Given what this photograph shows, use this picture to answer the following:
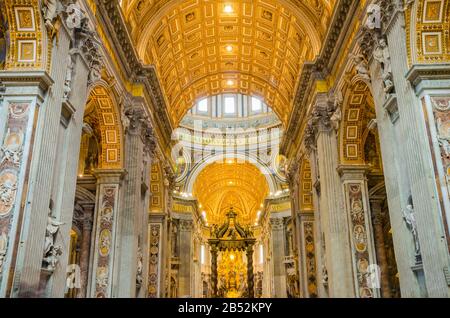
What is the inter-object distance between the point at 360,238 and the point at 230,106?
24.0 metres

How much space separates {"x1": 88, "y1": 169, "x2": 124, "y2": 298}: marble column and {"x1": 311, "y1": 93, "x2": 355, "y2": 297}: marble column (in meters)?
6.00

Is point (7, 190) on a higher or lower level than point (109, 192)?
lower

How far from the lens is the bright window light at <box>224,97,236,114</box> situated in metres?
35.3

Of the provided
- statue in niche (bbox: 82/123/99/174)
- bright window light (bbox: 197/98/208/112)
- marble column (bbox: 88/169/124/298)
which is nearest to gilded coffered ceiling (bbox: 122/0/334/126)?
statue in niche (bbox: 82/123/99/174)

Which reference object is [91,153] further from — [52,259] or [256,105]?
[256,105]

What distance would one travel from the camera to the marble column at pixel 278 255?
31.8 meters

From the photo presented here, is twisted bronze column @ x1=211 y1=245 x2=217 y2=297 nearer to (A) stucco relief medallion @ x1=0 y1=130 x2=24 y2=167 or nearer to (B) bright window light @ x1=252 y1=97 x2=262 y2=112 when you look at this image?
(B) bright window light @ x1=252 y1=97 x2=262 y2=112

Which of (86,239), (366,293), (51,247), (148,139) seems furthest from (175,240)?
(51,247)

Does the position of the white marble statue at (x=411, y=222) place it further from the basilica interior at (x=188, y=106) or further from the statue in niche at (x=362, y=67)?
the statue in niche at (x=362, y=67)

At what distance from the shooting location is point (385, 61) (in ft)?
29.7
